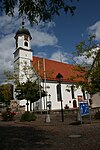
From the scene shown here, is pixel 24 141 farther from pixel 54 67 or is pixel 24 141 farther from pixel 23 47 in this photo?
pixel 54 67

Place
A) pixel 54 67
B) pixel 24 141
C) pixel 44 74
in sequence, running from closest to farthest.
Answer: pixel 24 141
pixel 44 74
pixel 54 67

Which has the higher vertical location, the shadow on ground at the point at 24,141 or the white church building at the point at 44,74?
the white church building at the point at 44,74

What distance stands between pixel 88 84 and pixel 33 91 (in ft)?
47.0

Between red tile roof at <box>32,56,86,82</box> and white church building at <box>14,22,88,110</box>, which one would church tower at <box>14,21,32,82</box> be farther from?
red tile roof at <box>32,56,86,82</box>

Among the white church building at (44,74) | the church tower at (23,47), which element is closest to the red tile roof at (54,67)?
the white church building at (44,74)

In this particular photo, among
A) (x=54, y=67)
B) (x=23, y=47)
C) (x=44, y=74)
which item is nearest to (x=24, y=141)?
(x=44, y=74)

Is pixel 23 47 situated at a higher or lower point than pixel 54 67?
higher

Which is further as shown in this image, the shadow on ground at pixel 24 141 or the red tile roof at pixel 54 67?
the red tile roof at pixel 54 67

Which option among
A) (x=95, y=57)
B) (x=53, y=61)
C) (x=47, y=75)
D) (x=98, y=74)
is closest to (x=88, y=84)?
(x=98, y=74)

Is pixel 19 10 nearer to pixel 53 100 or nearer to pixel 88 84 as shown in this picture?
pixel 88 84

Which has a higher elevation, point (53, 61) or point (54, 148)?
point (53, 61)

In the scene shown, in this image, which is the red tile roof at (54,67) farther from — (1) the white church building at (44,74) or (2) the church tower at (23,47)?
(2) the church tower at (23,47)

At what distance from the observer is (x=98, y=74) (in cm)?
2131

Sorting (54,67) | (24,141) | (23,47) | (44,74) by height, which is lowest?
(24,141)
